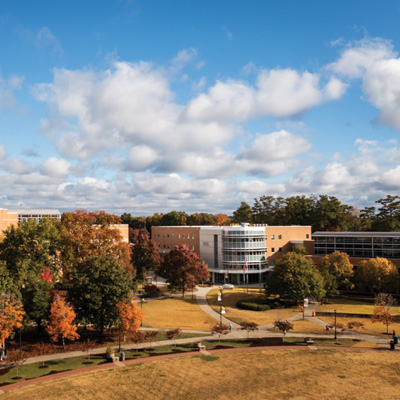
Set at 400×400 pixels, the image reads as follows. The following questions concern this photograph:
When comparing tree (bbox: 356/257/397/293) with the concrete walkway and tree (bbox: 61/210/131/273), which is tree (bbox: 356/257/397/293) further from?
tree (bbox: 61/210/131/273)

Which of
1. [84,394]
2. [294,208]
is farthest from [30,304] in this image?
[294,208]

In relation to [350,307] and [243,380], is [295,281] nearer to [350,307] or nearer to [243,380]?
[350,307]

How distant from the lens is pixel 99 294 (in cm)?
4191

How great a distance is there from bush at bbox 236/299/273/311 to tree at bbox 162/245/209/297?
9601 mm

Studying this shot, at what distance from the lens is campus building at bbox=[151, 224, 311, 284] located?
287ft

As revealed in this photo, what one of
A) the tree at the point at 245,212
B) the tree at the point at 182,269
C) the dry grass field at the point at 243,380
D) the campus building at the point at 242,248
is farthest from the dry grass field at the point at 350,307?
the tree at the point at 245,212

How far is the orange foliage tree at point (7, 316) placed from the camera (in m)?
35.2

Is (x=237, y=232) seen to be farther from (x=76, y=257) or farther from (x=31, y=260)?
(x=31, y=260)

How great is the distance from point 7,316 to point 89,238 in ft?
77.2

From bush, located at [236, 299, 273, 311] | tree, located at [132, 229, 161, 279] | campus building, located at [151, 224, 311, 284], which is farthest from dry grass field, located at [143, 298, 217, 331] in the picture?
campus building, located at [151, 224, 311, 284]

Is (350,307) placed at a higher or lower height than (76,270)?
lower

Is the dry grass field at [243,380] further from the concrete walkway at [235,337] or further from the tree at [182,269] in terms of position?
the tree at [182,269]

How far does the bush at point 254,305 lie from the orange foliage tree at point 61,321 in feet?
99.2

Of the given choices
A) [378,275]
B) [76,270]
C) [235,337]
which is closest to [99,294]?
[76,270]
